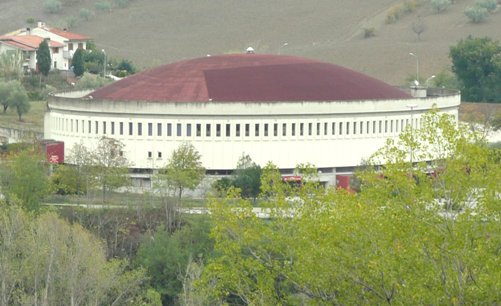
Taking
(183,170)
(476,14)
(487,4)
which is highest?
(487,4)

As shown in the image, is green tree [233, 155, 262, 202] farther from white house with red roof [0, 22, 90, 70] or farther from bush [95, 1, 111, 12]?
bush [95, 1, 111, 12]

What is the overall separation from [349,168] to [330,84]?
436 cm

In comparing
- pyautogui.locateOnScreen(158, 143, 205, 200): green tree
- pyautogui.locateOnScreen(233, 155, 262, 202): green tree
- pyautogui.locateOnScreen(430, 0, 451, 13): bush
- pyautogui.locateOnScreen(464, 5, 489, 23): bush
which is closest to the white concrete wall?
pyautogui.locateOnScreen(158, 143, 205, 200): green tree

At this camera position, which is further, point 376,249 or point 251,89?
point 251,89

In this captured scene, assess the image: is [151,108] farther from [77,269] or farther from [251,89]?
[77,269]

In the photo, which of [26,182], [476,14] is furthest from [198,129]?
[476,14]

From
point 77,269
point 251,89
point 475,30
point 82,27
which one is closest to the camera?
point 77,269

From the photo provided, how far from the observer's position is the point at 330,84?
90.6 m

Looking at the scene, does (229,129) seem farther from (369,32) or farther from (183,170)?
(369,32)

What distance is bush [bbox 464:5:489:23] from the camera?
16925cm

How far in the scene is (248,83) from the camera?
89750 mm

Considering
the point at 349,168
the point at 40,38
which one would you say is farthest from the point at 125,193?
the point at 40,38

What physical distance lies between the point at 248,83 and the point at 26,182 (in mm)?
17137

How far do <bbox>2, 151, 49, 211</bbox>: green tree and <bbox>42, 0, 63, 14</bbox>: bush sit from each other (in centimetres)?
11851
